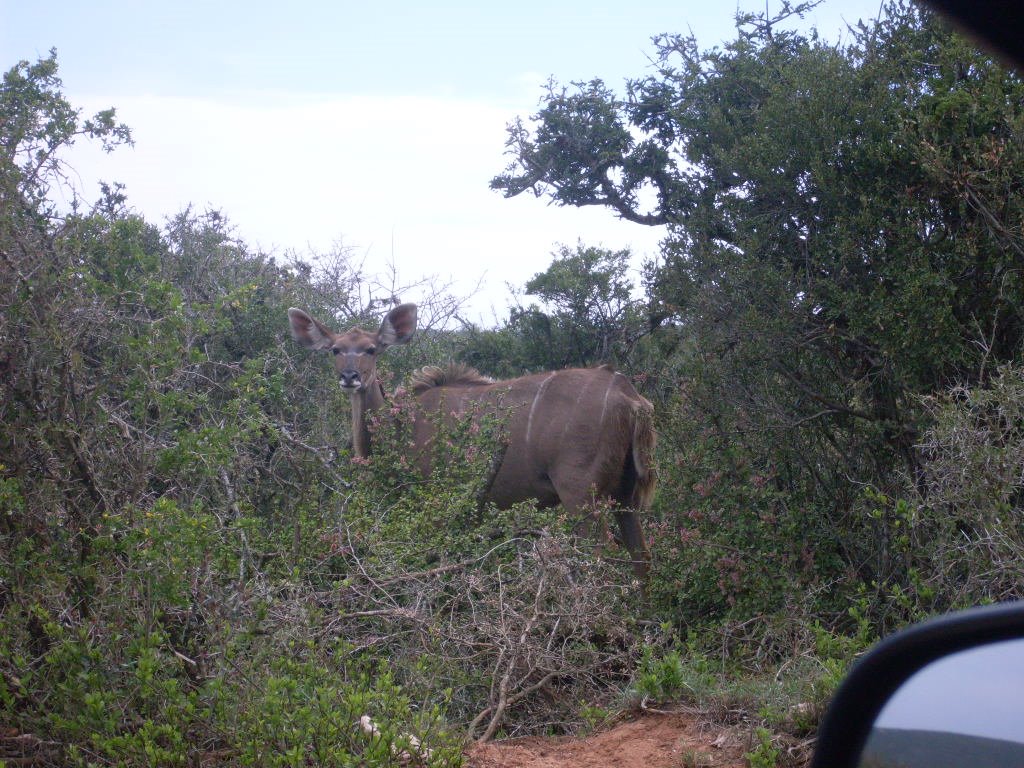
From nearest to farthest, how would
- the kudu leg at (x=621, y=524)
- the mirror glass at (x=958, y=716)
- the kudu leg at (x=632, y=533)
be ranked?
the mirror glass at (x=958, y=716)
the kudu leg at (x=621, y=524)
the kudu leg at (x=632, y=533)

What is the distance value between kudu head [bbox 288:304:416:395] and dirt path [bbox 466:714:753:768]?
4408 mm

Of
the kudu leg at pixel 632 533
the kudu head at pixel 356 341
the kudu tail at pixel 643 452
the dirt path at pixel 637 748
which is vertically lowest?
the dirt path at pixel 637 748

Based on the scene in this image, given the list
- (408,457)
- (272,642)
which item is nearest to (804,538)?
(408,457)

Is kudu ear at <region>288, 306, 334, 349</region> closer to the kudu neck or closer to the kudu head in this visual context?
the kudu head

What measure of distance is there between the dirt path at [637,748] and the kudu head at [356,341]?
441cm

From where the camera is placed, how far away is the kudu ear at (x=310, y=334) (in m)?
9.04

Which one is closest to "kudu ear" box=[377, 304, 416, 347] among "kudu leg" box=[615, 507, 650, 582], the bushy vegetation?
the bushy vegetation

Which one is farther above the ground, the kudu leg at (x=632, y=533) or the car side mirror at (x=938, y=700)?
the car side mirror at (x=938, y=700)

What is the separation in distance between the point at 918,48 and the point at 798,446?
2.51 metres

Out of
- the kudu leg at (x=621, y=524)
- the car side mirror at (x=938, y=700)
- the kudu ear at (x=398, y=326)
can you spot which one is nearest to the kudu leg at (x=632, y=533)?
the kudu leg at (x=621, y=524)

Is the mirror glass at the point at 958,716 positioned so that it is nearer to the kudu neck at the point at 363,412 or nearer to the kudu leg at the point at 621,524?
the kudu leg at the point at 621,524

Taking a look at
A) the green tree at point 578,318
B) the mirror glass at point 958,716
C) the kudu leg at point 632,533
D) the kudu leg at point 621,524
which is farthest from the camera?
the green tree at point 578,318

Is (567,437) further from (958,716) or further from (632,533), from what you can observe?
(958,716)

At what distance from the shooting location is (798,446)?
670 cm
